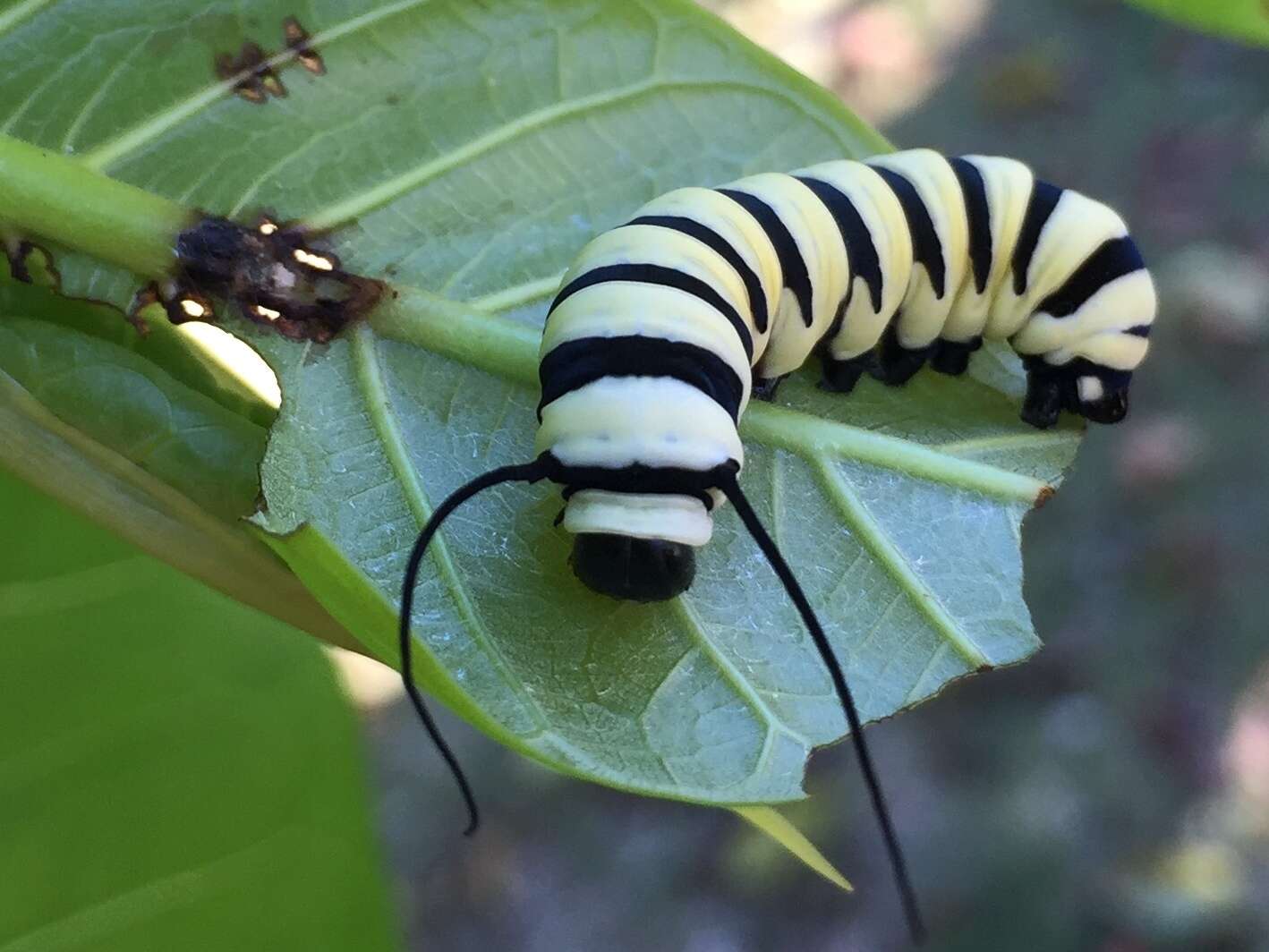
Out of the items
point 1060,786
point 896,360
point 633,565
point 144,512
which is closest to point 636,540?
point 633,565

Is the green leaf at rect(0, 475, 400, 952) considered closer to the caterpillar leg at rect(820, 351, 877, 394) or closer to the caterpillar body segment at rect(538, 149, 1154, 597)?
the caterpillar body segment at rect(538, 149, 1154, 597)

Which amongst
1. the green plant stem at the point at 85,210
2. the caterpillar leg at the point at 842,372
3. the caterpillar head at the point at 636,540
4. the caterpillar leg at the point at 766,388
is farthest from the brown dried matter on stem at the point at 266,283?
the caterpillar leg at the point at 842,372

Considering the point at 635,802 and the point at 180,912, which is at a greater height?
the point at 180,912

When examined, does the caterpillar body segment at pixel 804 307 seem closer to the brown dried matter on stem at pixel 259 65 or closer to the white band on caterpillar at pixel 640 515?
the white band on caterpillar at pixel 640 515

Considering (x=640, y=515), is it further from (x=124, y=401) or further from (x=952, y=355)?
(x=952, y=355)

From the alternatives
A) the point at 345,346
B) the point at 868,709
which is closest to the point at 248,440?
the point at 345,346

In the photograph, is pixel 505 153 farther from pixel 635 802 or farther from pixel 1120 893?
pixel 1120 893
